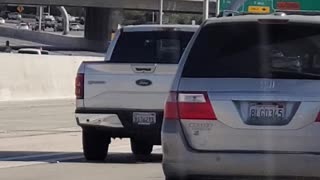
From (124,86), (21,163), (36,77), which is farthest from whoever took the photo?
(36,77)

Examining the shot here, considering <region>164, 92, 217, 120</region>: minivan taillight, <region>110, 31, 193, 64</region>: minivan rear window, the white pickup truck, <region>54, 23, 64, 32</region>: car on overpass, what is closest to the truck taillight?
<region>164, 92, 217, 120</region>: minivan taillight

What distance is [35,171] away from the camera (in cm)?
1274

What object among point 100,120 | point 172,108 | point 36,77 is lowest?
point 36,77

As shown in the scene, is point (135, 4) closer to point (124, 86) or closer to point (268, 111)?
point (124, 86)

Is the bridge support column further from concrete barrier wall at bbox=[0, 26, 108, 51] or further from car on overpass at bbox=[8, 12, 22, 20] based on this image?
car on overpass at bbox=[8, 12, 22, 20]

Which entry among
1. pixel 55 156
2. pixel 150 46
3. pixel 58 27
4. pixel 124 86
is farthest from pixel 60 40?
pixel 124 86

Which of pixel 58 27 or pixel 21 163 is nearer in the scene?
pixel 21 163

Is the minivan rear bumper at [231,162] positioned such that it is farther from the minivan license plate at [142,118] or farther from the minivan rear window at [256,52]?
the minivan license plate at [142,118]

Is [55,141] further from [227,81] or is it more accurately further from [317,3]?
[317,3]

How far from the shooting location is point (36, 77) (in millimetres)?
32375

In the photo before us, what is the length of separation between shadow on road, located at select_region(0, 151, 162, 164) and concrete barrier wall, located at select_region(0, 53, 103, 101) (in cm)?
1609

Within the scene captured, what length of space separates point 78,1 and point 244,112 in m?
90.3

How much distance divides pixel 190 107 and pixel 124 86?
5.76 metres

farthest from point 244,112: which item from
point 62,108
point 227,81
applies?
Result: point 62,108
